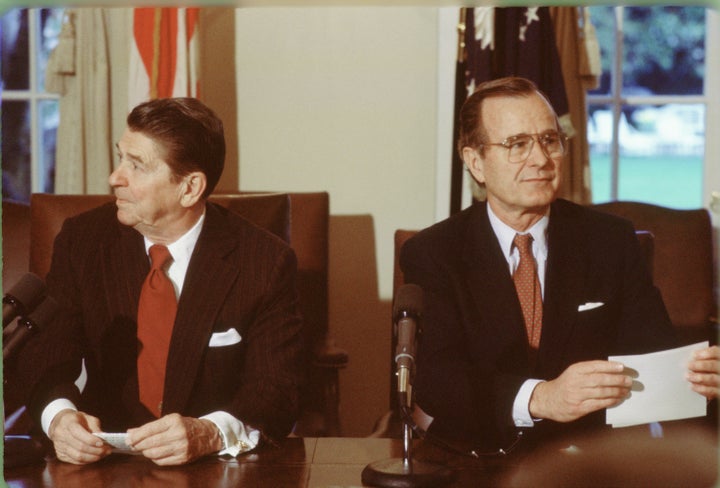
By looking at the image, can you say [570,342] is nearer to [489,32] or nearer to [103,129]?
[489,32]

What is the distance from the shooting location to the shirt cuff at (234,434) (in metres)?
1.83

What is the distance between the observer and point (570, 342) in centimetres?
218

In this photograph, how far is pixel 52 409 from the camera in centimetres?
193

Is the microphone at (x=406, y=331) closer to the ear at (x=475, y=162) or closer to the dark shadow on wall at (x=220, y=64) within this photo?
the ear at (x=475, y=162)

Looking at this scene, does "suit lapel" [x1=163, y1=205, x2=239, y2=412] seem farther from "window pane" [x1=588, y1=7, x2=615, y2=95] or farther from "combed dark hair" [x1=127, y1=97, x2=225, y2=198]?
"window pane" [x1=588, y1=7, x2=615, y2=95]

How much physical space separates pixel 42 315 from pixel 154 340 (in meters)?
0.62

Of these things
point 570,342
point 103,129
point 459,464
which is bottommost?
point 459,464

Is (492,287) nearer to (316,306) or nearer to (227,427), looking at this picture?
(227,427)

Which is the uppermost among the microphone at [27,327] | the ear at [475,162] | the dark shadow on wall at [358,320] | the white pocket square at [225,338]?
the ear at [475,162]

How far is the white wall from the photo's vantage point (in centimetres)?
383

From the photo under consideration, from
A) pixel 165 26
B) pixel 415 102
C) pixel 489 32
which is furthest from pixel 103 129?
pixel 489 32

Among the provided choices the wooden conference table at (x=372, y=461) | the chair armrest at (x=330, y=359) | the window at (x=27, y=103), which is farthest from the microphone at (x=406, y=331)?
the window at (x=27, y=103)

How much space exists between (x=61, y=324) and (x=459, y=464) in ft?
3.31

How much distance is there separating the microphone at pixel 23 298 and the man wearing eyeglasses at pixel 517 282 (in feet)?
2.96
